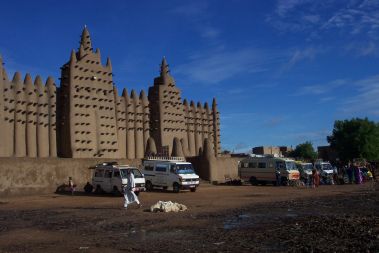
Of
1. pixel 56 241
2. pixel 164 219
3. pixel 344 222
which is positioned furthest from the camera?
pixel 164 219

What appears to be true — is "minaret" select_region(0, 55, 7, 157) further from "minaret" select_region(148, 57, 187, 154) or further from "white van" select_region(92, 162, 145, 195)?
"minaret" select_region(148, 57, 187, 154)

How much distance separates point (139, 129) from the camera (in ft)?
150

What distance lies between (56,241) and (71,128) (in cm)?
2665

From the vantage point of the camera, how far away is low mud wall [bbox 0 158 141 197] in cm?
2756

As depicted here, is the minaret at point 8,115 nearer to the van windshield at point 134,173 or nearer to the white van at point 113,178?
the white van at point 113,178

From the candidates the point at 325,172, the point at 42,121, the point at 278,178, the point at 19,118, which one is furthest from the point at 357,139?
the point at 19,118

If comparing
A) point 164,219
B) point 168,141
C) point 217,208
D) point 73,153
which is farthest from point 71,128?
point 164,219

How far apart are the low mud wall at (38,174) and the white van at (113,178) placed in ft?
6.38

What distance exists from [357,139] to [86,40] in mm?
48415

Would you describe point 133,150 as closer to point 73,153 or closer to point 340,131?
point 73,153

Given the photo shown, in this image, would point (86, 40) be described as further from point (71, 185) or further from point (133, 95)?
point (71, 185)

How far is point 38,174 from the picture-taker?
2912cm

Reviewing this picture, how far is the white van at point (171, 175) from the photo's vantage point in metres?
30.8

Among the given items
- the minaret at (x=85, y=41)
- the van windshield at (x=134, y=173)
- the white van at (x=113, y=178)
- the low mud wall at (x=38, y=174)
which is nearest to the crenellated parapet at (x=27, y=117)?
the minaret at (x=85, y=41)
